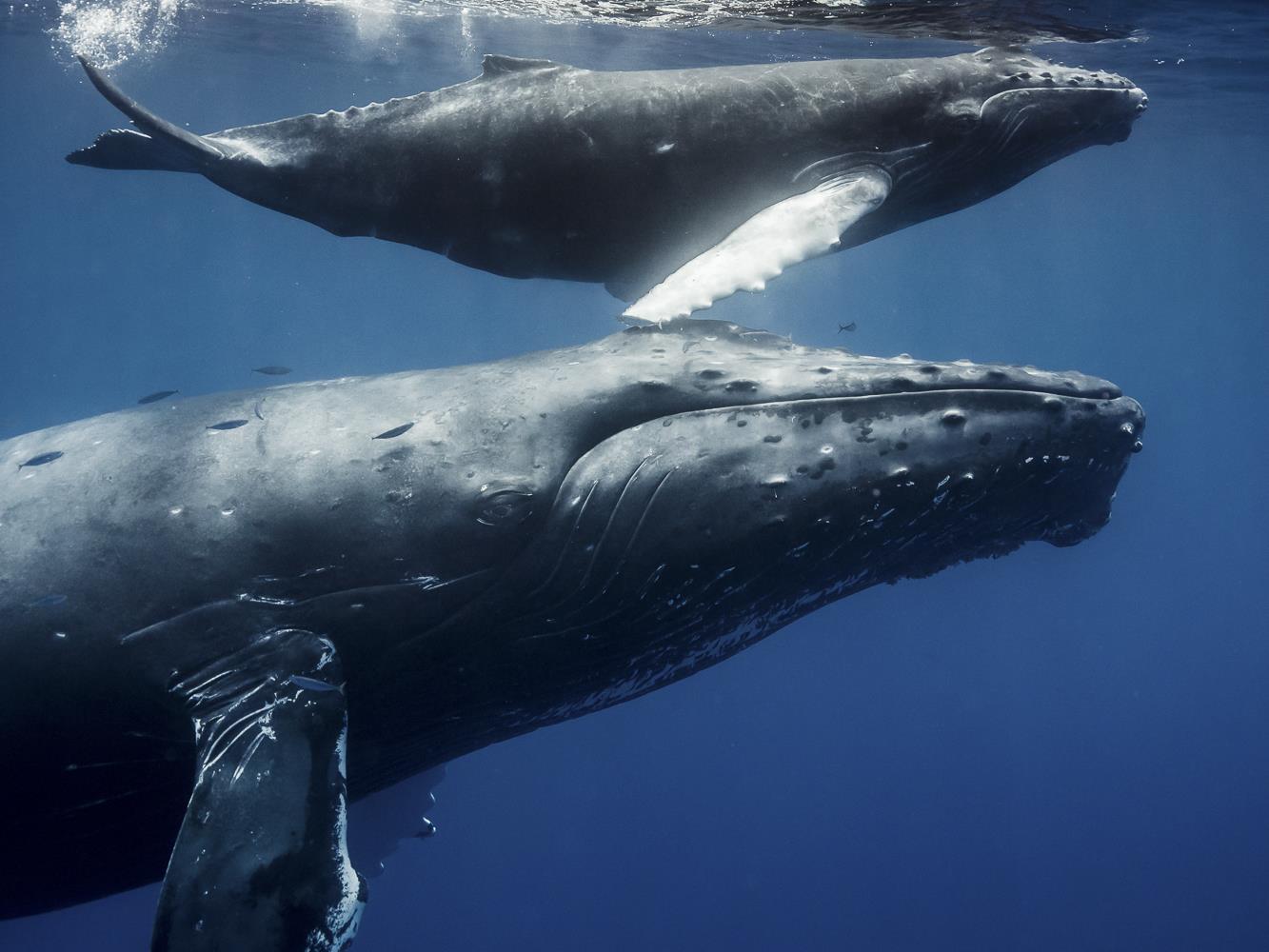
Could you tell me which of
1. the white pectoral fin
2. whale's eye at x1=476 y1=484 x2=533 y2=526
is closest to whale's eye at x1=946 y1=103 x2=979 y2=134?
the white pectoral fin

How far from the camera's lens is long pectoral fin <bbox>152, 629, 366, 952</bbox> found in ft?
9.96

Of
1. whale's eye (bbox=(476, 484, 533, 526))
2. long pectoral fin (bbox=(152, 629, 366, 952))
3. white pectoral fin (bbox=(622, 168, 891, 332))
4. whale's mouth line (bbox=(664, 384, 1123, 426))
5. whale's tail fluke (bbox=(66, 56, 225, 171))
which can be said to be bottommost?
long pectoral fin (bbox=(152, 629, 366, 952))

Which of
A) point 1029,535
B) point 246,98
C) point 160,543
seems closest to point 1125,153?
point 246,98

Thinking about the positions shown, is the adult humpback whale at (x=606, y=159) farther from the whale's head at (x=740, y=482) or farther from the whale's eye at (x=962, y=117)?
the whale's head at (x=740, y=482)

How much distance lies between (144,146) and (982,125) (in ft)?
19.9

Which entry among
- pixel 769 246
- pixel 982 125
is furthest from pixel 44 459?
pixel 982 125

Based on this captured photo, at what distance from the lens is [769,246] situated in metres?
5.13

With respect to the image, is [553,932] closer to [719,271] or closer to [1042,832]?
[1042,832]

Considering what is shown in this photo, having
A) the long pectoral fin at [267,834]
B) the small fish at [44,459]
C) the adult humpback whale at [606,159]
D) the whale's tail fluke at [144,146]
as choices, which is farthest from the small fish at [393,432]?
the whale's tail fluke at [144,146]

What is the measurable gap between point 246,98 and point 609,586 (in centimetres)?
5013

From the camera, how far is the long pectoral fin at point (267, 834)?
3037mm

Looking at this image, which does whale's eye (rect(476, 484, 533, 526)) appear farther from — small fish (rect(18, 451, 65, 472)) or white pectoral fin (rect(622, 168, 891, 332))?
small fish (rect(18, 451, 65, 472))

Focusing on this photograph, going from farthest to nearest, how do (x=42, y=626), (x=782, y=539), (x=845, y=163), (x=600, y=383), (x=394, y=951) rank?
(x=394, y=951), (x=845, y=163), (x=600, y=383), (x=782, y=539), (x=42, y=626)

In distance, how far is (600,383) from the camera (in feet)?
14.6
